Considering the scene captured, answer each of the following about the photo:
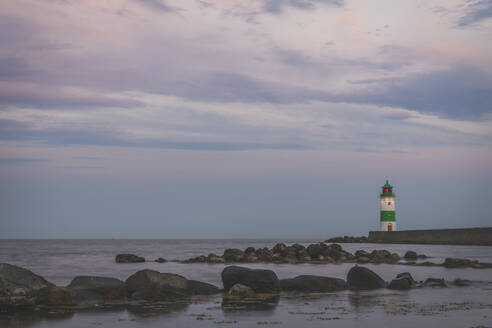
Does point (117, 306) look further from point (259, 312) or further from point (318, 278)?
point (318, 278)

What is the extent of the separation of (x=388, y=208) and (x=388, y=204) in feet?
2.06

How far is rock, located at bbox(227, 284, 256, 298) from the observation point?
18516 mm

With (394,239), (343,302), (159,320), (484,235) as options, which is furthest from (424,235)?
(159,320)

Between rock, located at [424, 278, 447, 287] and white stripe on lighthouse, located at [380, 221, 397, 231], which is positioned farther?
white stripe on lighthouse, located at [380, 221, 397, 231]

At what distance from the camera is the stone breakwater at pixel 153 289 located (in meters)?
16.1

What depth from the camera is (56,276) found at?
30484mm

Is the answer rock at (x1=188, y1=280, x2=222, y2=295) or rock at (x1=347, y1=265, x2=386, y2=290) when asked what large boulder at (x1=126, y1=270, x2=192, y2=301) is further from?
rock at (x1=347, y1=265, x2=386, y2=290)

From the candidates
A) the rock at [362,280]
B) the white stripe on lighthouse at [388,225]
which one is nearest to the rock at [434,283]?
the rock at [362,280]

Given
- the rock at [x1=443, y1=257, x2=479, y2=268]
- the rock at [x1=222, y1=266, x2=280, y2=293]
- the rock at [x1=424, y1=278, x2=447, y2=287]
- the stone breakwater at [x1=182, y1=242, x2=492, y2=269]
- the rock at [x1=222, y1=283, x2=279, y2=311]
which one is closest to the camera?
the rock at [x1=222, y1=283, x2=279, y2=311]

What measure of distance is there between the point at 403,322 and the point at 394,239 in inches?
2873

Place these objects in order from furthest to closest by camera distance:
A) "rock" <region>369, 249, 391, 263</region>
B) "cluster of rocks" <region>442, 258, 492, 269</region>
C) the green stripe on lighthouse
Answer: the green stripe on lighthouse
"rock" <region>369, 249, 391, 263</region>
"cluster of rocks" <region>442, 258, 492, 269</region>

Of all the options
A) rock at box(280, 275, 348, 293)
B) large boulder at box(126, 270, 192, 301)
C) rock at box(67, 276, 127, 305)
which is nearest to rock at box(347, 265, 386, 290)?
rock at box(280, 275, 348, 293)

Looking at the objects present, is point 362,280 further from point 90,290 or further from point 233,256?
point 233,256

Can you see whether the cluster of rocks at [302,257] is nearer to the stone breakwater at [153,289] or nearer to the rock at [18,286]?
the stone breakwater at [153,289]
